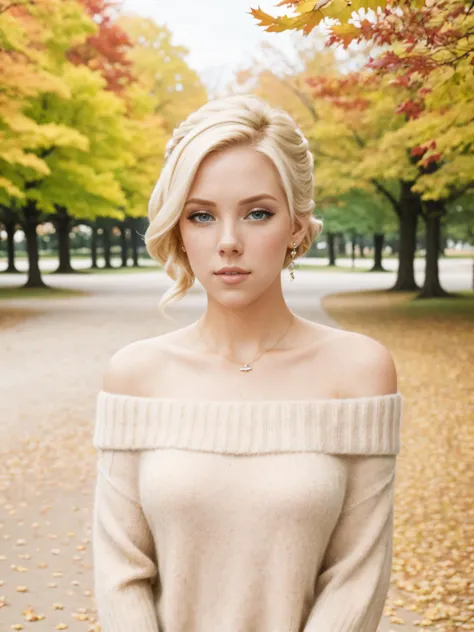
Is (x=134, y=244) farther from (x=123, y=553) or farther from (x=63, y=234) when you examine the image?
(x=123, y=553)

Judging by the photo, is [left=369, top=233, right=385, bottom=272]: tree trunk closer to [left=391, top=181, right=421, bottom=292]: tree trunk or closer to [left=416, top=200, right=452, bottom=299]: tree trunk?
[left=391, top=181, right=421, bottom=292]: tree trunk

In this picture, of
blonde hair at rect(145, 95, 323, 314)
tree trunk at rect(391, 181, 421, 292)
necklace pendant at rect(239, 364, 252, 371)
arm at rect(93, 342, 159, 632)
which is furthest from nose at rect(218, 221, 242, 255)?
tree trunk at rect(391, 181, 421, 292)

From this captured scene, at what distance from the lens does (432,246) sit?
78.3 feet

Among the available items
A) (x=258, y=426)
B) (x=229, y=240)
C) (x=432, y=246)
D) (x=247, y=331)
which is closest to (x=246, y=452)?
(x=258, y=426)

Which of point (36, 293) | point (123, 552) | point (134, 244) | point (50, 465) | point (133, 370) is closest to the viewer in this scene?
point (123, 552)

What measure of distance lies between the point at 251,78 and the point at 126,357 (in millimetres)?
26916

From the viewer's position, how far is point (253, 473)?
180cm

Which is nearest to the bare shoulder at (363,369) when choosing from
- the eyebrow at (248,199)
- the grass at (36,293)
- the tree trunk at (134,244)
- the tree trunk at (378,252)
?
the eyebrow at (248,199)

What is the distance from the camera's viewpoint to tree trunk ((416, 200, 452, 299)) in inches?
938

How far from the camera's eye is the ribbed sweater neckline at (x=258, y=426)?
1825 mm

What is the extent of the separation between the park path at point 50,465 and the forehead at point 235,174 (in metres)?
3.47

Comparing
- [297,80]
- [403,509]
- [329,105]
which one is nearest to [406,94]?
[329,105]

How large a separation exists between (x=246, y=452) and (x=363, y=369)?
0.35m

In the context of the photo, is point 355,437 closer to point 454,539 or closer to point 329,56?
point 454,539
